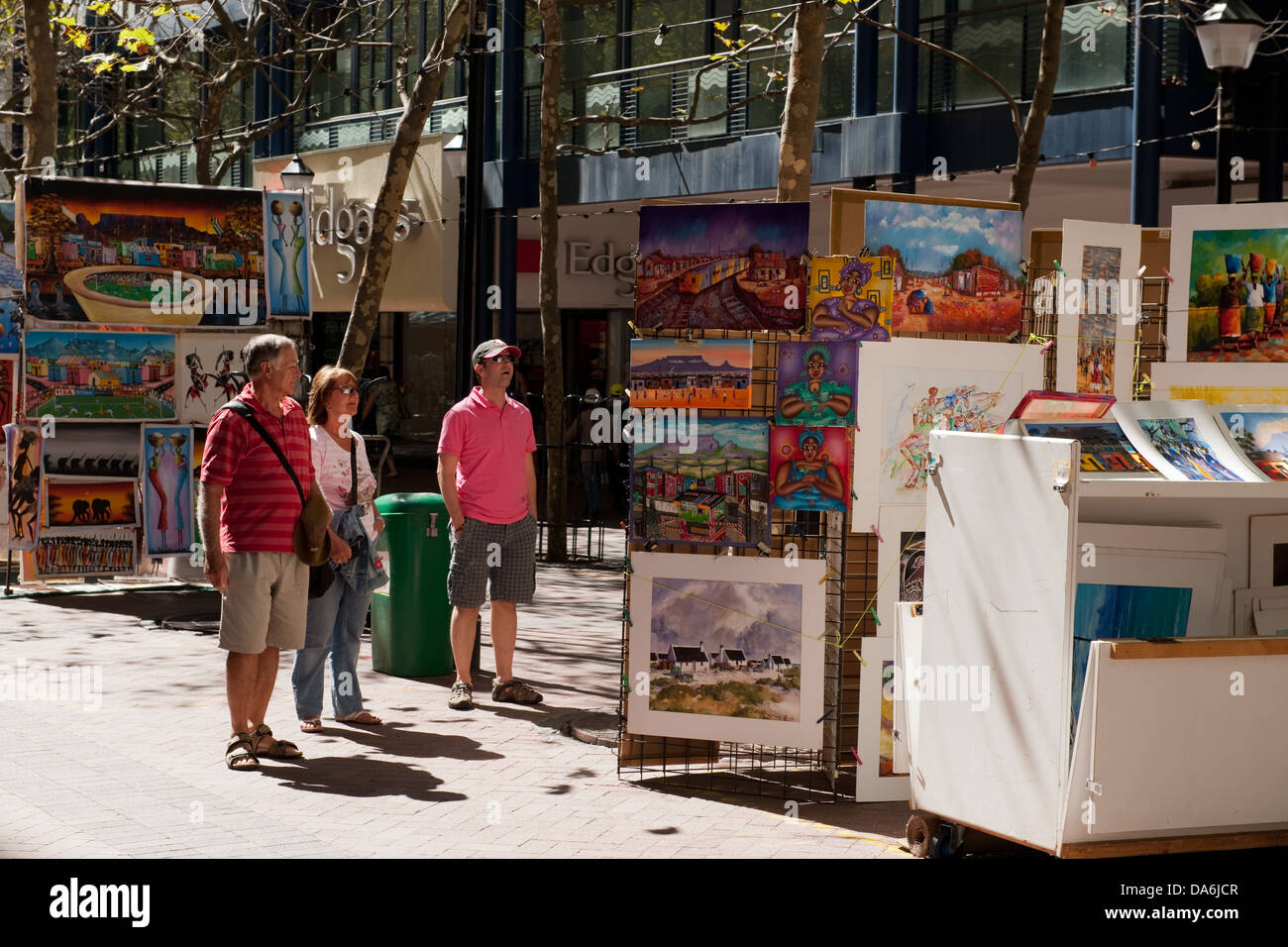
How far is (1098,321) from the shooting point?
7535 mm

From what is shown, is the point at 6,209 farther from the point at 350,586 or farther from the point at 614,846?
the point at 614,846

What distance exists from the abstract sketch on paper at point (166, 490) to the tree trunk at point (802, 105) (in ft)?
20.0

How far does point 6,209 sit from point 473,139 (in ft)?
21.6

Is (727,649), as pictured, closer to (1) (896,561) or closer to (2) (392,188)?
(1) (896,561)

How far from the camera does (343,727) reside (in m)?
8.83

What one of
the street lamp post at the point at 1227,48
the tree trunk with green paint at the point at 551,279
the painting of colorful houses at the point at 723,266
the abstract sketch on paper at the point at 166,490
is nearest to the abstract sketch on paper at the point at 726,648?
the painting of colorful houses at the point at 723,266

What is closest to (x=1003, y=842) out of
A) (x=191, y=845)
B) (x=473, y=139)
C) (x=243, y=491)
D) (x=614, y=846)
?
(x=614, y=846)

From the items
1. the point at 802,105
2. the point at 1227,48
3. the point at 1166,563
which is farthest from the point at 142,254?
the point at 1166,563

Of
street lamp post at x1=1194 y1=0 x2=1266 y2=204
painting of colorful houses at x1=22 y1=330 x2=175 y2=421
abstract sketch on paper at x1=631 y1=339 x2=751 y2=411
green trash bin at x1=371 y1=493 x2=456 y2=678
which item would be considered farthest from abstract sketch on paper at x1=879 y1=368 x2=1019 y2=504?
painting of colorful houses at x1=22 y1=330 x2=175 y2=421

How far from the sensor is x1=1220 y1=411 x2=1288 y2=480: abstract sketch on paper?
5977mm

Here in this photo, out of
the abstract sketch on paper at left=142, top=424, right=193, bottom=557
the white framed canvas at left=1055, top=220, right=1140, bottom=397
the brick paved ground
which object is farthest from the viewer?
the abstract sketch on paper at left=142, top=424, right=193, bottom=557

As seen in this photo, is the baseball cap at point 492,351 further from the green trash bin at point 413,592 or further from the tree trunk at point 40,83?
the tree trunk at point 40,83

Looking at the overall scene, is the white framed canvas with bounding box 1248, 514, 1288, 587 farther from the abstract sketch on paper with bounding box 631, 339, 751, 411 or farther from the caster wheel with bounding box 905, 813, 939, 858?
the abstract sketch on paper with bounding box 631, 339, 751, 411

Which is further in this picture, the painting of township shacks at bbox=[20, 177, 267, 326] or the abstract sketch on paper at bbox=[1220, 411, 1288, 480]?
the painting of township shacks at bbox=[20, 177, 267, 326]
